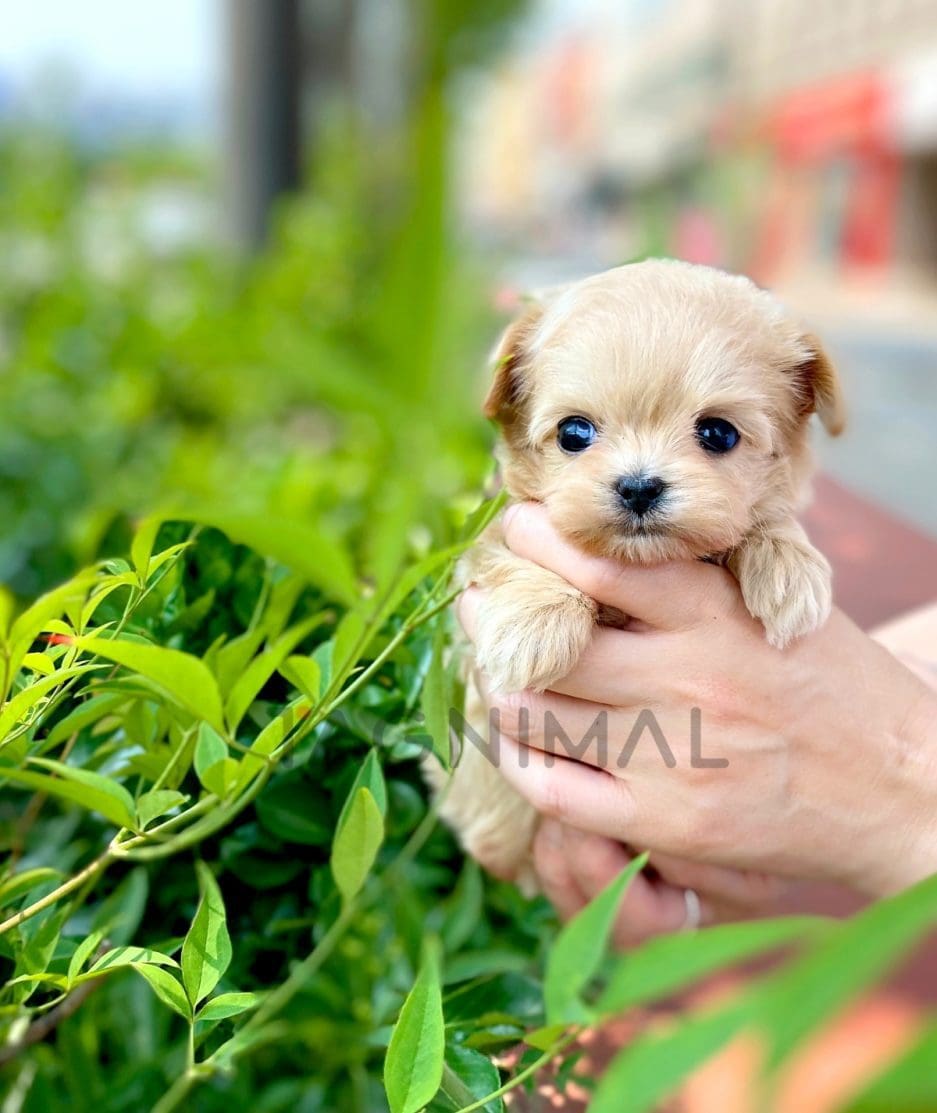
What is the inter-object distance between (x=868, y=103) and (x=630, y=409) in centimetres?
1705

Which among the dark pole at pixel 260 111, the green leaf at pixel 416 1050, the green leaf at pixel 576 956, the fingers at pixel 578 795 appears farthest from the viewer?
the dark pole at pixel 260 111

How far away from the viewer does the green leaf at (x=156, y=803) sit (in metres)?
0.60

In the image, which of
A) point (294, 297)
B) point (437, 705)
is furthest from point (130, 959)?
point (294, 297)

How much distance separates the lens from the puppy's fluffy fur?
0.75 metres

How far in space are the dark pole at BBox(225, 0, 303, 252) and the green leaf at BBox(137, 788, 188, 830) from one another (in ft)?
11.5

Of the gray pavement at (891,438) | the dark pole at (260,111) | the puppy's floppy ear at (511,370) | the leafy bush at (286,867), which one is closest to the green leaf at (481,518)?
the leafy bush at (286,867)

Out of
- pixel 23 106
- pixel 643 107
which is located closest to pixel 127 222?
pixel 23 106

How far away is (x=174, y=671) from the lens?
54cm

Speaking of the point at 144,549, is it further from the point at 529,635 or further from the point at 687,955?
the point at 687,955

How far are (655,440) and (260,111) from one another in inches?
133

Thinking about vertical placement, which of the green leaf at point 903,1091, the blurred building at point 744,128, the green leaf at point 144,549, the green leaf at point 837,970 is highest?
the green leaf at point 837,970

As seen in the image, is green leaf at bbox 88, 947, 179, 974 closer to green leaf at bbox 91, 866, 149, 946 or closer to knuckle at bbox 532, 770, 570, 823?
green leaf at bbox 91, 866, 149, 946

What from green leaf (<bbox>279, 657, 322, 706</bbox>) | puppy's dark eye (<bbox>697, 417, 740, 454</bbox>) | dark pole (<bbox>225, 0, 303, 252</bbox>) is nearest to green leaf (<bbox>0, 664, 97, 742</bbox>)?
green leaf (<bbox>279, 657, 322, 706</bbox>)

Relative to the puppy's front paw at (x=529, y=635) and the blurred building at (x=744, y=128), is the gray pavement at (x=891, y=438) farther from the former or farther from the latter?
the blurred building at (x=744, y=128)
